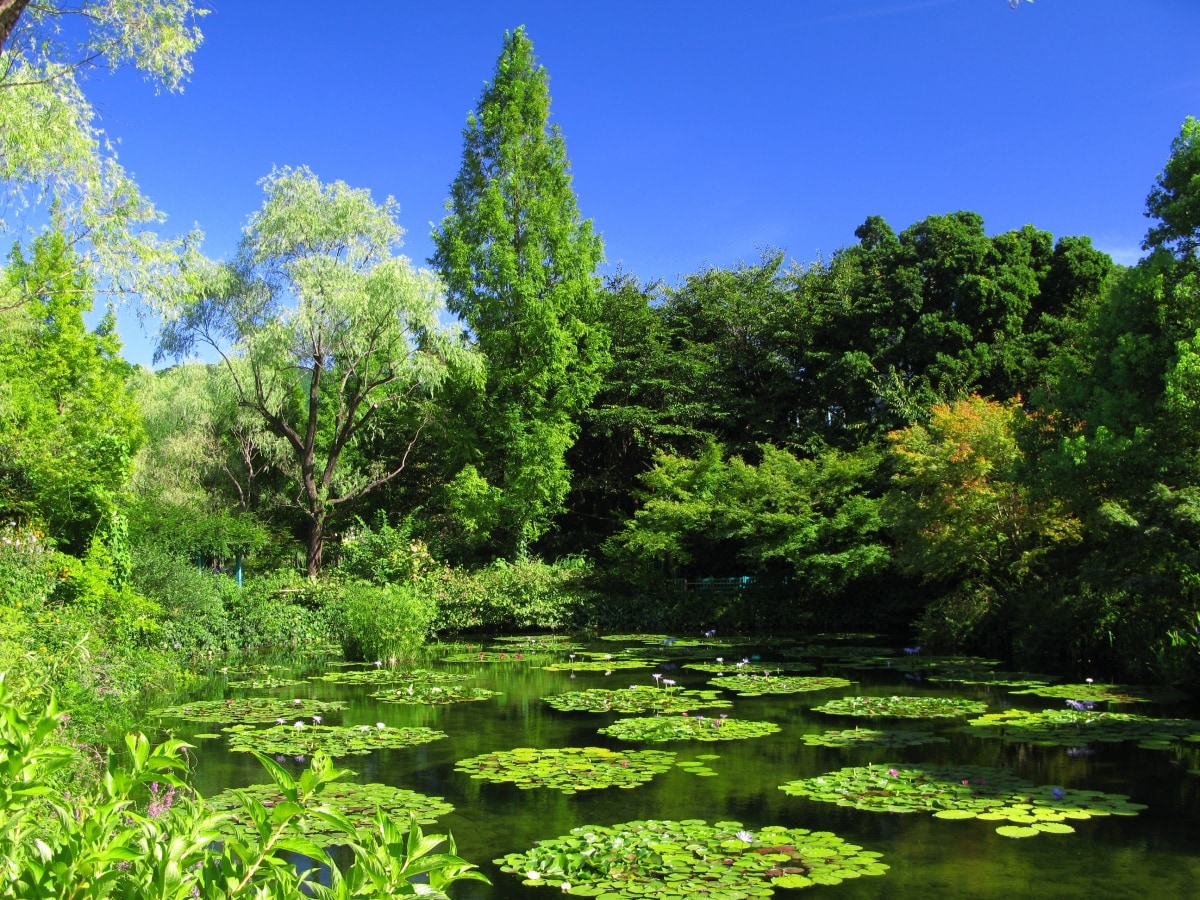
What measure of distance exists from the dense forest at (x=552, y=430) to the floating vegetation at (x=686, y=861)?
4360 mm

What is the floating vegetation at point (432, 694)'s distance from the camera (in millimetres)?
11555

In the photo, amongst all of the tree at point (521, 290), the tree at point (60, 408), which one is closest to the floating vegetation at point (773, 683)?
Result: the tree at point (60, 408)

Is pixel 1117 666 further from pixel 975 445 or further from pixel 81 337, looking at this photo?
pixel 81 337

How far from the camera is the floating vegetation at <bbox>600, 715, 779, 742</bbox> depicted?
9.09 metres

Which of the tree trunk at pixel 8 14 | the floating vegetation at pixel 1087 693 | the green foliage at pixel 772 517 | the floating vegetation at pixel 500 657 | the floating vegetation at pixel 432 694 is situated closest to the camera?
the tree trunk at pixel 8 14

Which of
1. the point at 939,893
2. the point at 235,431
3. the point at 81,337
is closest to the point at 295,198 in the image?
the point at 235,431

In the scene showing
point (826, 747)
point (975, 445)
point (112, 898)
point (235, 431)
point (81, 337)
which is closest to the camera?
point (112, 898)

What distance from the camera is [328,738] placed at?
29.7 feet

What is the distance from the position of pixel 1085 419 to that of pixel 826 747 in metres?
6.78

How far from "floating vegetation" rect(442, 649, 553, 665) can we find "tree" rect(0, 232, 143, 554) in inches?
242

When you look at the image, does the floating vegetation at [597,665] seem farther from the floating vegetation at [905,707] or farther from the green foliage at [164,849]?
the green foliage at [164,849]

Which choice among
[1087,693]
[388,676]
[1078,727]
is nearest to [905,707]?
[1078,727]

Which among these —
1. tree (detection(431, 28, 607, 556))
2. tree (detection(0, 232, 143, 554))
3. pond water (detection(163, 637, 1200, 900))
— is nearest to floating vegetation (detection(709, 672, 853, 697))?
pond water (detection(163, 637, 1200, 900))

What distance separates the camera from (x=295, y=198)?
20703 mm
